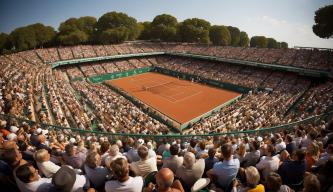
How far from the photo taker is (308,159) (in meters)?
5.61

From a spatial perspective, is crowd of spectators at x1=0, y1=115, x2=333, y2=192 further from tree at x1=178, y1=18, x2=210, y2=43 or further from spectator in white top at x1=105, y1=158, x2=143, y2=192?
tree at x1=178, y1=18, x2=210, y2=43

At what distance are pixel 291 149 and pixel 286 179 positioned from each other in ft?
9.60

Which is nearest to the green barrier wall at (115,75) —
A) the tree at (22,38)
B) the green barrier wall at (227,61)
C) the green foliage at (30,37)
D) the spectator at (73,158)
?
the green barrier wall at (227,61)

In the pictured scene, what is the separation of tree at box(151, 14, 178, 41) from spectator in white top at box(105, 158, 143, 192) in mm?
68706

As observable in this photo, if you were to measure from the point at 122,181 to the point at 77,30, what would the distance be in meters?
63.4

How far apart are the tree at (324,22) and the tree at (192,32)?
98.3 feet

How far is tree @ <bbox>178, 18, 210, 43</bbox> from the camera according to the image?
221 feet

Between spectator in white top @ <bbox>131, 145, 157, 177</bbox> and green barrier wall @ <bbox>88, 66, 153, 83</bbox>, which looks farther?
green barrier wall @ <bbox>88, 66, 153, 83</bbox>

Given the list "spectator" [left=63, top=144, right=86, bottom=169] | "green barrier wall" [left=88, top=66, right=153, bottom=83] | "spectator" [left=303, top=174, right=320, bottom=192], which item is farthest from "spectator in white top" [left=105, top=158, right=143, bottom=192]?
"green barrier wall" [left=88, top=66, right=153, bottom=83]

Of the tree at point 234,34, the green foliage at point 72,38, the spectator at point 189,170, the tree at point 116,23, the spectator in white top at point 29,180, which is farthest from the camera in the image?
the tree at point 234,34

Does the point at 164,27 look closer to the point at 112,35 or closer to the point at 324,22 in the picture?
the point at 112,35

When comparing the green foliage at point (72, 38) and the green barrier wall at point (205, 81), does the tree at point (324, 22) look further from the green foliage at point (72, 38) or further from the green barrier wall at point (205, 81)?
the green foliage at point (72, 38)

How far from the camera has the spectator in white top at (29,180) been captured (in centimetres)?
378

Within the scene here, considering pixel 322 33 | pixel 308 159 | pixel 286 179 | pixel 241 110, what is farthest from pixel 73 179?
pixel 322 33
